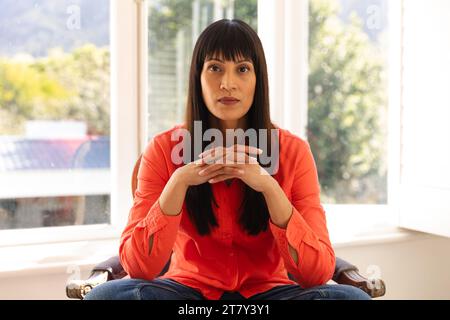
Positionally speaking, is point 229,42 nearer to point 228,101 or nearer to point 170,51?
point 228,101

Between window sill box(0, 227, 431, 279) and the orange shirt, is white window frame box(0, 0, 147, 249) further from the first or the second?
the orange shirt

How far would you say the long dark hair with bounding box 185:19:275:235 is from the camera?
1.49 metres

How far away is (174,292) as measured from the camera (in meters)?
1.39

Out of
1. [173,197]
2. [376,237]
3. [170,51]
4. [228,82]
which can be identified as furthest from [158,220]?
[376,237]

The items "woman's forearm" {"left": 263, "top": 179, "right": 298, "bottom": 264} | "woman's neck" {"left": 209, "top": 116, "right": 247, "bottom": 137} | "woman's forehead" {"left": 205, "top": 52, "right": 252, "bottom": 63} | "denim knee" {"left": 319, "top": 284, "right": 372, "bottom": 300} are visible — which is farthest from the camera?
"woman's neck" {"left": 209, "top": 116, "right": 247, "bottom": 137}

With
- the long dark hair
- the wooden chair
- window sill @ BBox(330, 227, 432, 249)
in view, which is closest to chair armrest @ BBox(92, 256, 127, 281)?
the wooden chair

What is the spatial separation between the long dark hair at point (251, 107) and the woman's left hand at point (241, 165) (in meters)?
0.13

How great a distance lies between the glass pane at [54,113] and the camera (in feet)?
6.75

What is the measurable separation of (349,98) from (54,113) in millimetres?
1301

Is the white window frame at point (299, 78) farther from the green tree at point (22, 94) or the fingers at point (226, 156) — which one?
the fingers at point (226, 156)

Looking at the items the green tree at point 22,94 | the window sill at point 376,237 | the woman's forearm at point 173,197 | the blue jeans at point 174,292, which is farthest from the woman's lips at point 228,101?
the window sill at point 376,237

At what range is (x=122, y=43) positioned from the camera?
2.14 m

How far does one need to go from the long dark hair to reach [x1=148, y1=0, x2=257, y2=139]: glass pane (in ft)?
2.38
